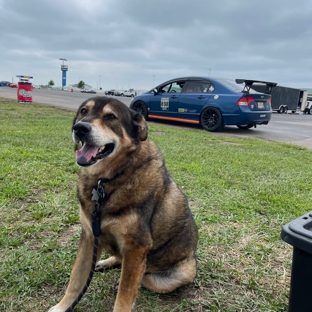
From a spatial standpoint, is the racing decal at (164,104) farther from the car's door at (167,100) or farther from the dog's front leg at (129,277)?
the dog's front leg at (129,277)

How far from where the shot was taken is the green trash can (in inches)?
47.3

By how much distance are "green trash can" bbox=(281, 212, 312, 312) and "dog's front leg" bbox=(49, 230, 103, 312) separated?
4.78ft

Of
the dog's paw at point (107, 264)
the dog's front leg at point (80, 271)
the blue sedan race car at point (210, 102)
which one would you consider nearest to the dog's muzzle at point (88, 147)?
the dog's front leg at point (80, 271)

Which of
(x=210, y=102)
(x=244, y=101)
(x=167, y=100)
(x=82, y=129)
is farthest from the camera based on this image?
(x=167, y=100)

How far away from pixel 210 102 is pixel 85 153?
9.31 m

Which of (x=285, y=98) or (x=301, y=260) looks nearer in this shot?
(x=301, y=260)

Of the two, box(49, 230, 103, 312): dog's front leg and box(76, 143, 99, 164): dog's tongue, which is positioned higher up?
box(76, 143, 99, 164): dog's tongue

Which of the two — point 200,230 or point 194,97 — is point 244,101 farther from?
point 200,230

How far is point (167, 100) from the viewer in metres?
12.2

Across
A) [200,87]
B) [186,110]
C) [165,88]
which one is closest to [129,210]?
[186,110]

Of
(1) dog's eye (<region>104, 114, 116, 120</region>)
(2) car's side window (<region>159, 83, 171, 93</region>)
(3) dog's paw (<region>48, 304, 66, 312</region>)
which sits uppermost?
(2) car's side window (<region>159, 83, 171, 93</region>)

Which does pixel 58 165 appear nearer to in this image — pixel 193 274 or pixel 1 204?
pixel 1 204

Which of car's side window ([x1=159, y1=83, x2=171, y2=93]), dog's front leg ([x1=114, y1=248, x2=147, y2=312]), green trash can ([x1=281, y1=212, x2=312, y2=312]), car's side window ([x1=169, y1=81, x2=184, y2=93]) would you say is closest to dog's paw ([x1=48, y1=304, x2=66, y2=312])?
dog's front leg ([x1=114, y1=248, x2=147, y2=312])

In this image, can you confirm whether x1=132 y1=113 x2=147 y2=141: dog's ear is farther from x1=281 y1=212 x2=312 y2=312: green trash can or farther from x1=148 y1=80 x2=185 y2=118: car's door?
x1=148 y1=80 x2=185 y2=118: car's door
